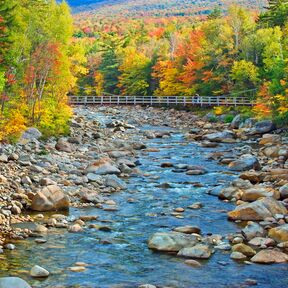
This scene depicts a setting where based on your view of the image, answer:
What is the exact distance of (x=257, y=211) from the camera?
1620cm

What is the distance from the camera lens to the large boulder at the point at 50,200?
16.9 metres

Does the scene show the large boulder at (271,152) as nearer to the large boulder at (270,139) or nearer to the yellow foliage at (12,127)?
the large boulder at (270,139)

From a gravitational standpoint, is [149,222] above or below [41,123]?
below

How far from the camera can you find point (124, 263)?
41.7ft

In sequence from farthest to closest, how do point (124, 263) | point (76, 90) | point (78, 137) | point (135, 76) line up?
point (76, 90) → point (135, 76) → point (78, 137) → point (124, 263)

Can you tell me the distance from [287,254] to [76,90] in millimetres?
72498

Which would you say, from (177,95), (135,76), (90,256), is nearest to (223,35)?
(177,95)

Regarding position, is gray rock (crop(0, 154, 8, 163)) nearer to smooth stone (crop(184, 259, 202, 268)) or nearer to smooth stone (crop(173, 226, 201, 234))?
smooth stone (crop(173, 226, 201, 234))

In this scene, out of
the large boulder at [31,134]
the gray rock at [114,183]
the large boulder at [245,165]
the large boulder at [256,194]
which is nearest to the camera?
the large boulder at [256,194]

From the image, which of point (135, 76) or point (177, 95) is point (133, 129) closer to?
point (177, 95)

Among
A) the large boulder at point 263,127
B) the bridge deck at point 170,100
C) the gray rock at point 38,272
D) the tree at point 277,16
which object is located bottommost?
the gray rock at point 38,272

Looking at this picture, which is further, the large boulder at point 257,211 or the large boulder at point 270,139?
the large boulder at point 270,139

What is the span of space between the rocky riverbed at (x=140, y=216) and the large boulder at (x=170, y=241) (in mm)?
27

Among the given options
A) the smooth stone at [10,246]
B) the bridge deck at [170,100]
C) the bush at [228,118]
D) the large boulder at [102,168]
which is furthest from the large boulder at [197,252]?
the bridge deck at [170,100]
